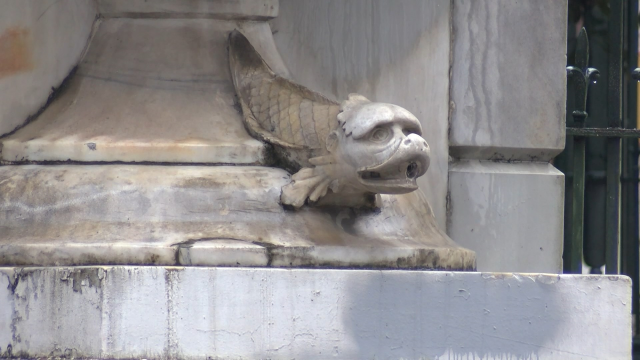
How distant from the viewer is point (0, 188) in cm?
377

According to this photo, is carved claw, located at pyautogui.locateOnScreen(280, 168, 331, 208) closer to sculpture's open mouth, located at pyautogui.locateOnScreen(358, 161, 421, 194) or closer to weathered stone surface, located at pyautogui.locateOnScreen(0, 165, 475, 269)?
weathered stone surface, located at pyautogui.locateOnScreen(0, 165, 475, 269)

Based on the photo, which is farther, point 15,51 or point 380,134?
point 15,51

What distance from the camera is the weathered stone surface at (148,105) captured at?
390 cm

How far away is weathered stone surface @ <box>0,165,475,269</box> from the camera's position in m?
3.47

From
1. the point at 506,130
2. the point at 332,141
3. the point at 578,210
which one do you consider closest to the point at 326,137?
the point at 332,141

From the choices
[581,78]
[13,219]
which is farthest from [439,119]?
[13,219]

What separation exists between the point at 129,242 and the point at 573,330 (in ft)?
5.19

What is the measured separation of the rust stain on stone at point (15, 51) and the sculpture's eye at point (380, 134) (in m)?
1.59

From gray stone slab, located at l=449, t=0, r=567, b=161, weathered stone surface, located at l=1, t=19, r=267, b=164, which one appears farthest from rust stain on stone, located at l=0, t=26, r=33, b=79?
gray stone slab, located at l=449, t=0, r=567, b=161

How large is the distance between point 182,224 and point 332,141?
0.63m

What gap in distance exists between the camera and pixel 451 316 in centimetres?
346

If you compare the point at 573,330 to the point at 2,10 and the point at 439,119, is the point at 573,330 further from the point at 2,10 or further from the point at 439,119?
the point at 2,10

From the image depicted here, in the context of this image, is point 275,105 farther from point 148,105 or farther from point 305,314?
point 305,314

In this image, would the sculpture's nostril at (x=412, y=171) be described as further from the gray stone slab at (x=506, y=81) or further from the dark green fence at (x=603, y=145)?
the dark green fence at (x=603, y=145)
